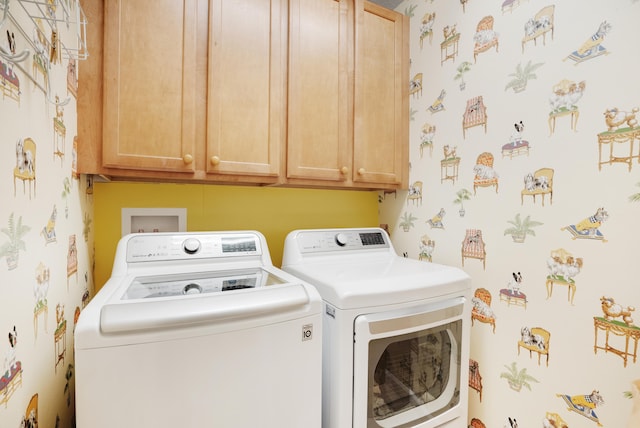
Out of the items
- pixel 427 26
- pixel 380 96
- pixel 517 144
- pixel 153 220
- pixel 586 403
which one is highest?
pixel 427 26

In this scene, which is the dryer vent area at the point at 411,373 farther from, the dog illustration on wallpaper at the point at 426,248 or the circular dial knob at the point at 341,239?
the circular dial knob at the point at 341,239

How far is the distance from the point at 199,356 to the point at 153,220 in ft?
3.21

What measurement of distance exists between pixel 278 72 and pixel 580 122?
4.05ft

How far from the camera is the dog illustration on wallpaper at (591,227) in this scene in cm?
109

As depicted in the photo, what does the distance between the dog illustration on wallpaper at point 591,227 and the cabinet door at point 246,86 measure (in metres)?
1.22

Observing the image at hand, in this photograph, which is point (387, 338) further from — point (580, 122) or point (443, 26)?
point (443, 26)

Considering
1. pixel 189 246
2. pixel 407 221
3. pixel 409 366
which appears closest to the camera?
pixel 409 366

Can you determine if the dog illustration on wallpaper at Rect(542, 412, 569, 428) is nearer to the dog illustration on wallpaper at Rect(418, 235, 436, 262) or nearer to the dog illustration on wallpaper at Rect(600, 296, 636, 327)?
the dog illustration on wallpaper at Rect(600, 296, 636, 327)

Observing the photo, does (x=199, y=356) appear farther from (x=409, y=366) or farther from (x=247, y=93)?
(x=247, y=93)

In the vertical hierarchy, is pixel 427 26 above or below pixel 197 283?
above

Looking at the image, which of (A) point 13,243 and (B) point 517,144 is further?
(B) point 517,144

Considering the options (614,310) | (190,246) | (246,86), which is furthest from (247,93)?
(614,310)

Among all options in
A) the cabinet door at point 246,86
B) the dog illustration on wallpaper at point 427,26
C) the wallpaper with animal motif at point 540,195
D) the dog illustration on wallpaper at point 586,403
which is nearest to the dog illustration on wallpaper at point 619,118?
the wallpaper with animal motif at point 540,195

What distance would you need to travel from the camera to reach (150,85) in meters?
1.32
